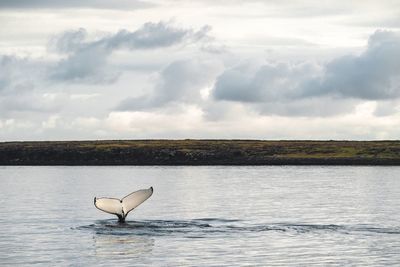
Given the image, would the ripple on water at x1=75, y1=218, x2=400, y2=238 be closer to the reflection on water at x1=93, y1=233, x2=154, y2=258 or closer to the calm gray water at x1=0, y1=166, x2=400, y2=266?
the calm gray water at x1=0, y1=166, x2=400, y2=266

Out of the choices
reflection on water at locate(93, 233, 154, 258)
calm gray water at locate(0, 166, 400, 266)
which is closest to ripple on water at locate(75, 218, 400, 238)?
calm gray water at locate(0, 166, 400, 266)

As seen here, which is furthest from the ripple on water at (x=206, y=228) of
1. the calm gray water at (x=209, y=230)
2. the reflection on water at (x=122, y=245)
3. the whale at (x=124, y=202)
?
the reflection on water at (x=122, y=245)

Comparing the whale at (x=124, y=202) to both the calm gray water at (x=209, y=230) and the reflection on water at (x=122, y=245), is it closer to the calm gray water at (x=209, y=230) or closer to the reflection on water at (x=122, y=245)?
the calm gray water at (x=209, y=230)

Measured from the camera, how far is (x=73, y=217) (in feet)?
225

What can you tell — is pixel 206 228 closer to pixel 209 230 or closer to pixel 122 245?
pixel 209 230

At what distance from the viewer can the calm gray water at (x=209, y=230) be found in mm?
44094

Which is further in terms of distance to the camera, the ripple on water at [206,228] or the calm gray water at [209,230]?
the ripple on water at [206,228]

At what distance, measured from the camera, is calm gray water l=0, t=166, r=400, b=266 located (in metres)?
44.1

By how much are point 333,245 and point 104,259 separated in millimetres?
12839

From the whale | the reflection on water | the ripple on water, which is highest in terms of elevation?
the whale

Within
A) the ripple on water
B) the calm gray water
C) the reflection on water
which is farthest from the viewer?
the ripple on water

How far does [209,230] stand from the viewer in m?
57.2

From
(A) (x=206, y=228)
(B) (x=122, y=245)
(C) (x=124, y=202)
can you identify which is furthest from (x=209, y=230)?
(B) (x=122, y=245)

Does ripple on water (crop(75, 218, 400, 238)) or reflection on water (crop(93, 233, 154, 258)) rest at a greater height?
ripple on water (crop(75, 218, 400, 238))
